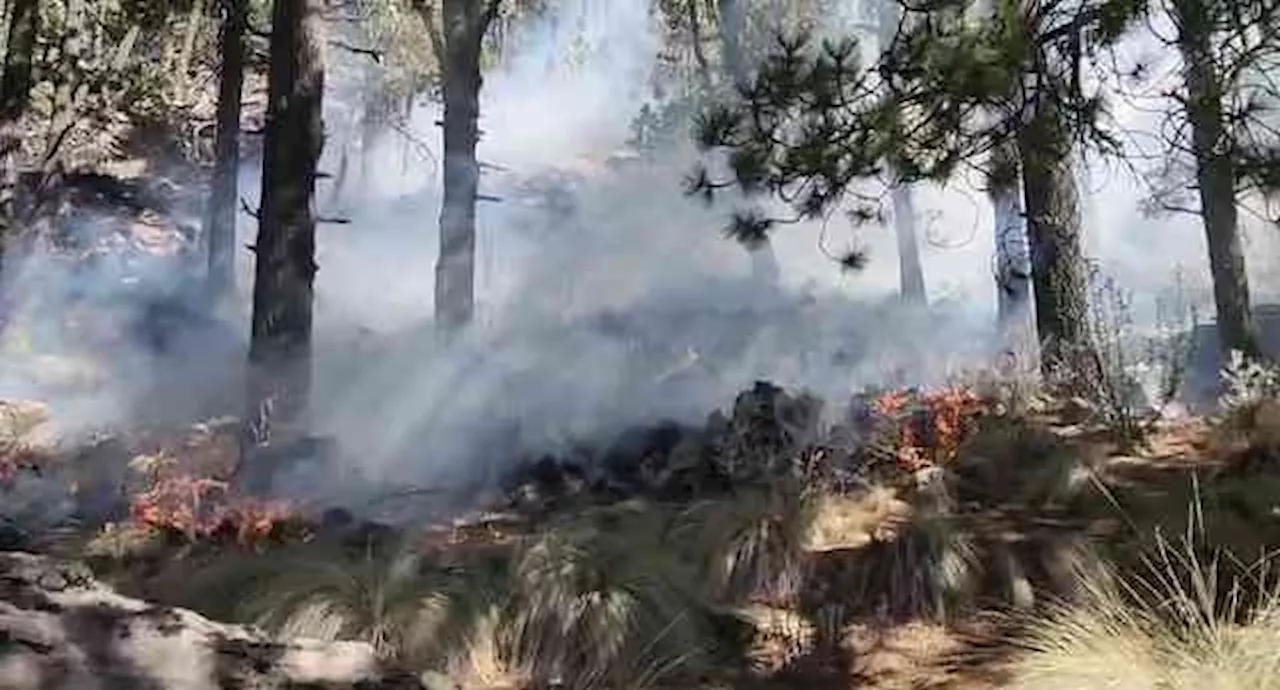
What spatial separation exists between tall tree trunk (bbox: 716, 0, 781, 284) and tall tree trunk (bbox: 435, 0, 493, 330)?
103 inches

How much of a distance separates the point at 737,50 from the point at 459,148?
404 centimetres

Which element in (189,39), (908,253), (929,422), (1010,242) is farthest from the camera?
(908,253)

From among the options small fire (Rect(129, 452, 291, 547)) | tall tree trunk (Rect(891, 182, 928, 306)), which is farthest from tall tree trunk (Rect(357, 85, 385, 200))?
small fire (Rect(129, 452, 291, 547))

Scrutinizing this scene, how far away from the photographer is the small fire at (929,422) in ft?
24.8

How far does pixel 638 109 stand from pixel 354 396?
50.9ft

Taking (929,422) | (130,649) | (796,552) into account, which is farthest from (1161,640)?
(929,422)

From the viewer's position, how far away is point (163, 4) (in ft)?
37.3

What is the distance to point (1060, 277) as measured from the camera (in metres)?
8.34

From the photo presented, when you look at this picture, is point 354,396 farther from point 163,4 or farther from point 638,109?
point 638,109

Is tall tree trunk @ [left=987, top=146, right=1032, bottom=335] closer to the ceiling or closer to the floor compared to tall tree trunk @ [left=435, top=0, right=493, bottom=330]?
closer to the floor

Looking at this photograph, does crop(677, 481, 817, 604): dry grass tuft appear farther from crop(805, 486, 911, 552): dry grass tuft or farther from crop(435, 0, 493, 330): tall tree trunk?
A: crop(435, 0, 493, 330): tall tree trunk

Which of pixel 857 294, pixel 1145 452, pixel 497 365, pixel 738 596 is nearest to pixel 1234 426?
pixel 1145 452

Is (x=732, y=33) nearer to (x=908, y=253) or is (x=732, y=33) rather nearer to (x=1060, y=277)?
(x=908, y=253)

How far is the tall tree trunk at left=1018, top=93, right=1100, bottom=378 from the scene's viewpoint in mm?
8172
